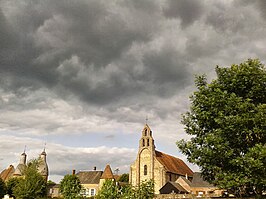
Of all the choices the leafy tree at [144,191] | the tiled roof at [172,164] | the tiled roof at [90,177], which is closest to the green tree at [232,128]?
the leafy tree at [144,191]

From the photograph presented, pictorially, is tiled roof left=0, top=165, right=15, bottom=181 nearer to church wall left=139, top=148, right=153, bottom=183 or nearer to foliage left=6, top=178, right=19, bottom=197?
foliage left=6, top=178, right=19, bottom=197

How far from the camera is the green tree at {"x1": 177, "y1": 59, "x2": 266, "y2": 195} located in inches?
798

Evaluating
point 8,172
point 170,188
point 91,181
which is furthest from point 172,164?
point 8,172

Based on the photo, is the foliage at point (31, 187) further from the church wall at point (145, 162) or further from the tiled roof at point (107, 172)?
the church wall at point (145, 162)

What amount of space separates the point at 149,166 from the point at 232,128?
47.1 meters

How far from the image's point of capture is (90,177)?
77312 millimetres

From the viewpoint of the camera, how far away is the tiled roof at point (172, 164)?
67.5m

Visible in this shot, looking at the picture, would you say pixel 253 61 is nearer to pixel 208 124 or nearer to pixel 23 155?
pixel 208 124

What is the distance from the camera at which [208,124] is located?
2400 centimetres

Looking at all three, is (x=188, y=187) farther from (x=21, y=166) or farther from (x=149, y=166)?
(x=21, y=166)

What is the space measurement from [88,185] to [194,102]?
57566mm

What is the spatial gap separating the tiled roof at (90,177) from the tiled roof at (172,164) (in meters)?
18.8

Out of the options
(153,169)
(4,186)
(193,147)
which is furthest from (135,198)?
(4,186)

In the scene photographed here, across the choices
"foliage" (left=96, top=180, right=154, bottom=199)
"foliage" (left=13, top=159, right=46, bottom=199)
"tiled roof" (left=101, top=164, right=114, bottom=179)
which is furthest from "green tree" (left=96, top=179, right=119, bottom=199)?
"tiled roof" (left=101, top=164, right=114, bottom=179)
